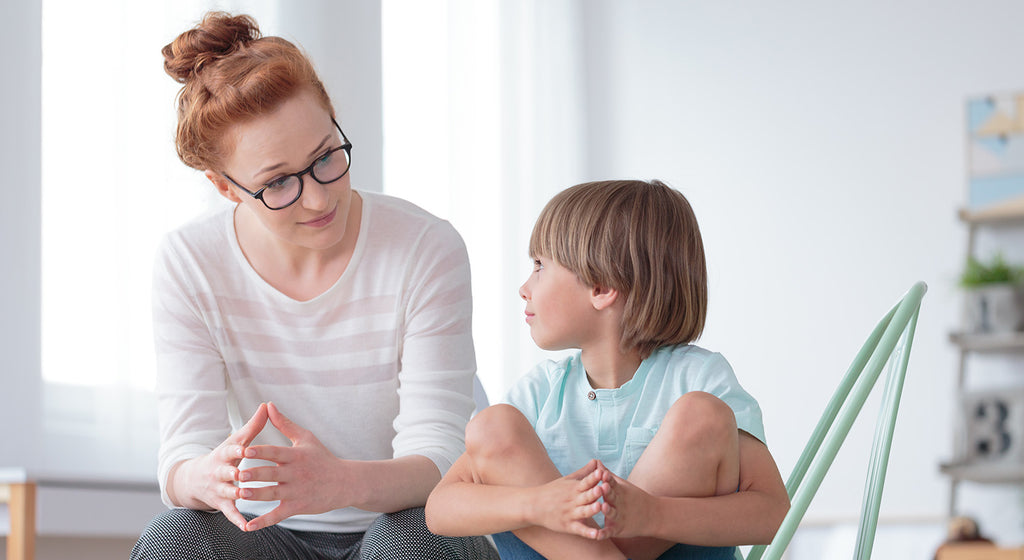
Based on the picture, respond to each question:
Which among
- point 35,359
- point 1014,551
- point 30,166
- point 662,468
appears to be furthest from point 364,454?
point 1014,551

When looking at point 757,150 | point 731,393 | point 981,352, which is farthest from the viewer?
point 757,150

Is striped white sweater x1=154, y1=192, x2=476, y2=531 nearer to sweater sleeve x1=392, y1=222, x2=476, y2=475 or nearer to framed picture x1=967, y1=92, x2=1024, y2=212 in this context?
sweater sleeve x1=392, y1=222, x2=476, y2=475

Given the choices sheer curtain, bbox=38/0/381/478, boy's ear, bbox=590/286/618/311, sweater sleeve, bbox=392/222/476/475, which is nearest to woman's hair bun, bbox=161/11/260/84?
sweater sleeve, bbox=392/222/476/475

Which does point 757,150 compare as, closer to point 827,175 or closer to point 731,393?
point 827,175

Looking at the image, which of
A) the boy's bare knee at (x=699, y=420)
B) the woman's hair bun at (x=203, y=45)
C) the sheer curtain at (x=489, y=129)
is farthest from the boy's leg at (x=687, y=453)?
the sheer curtain at (x=489, y=129)

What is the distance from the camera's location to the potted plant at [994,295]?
3338mm

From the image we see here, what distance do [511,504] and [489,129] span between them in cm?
294

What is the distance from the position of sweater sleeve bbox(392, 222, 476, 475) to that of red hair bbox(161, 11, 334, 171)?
0.24m

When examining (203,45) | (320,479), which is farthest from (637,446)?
(203,45)

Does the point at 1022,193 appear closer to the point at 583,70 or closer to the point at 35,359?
the point at 583,70

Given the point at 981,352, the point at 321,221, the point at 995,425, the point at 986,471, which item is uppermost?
the point at 321,221

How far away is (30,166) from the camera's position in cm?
196

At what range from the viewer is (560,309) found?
1.15 meters

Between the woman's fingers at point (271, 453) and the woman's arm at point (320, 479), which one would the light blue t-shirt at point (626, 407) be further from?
the woman's fingers at point (271, 453)
